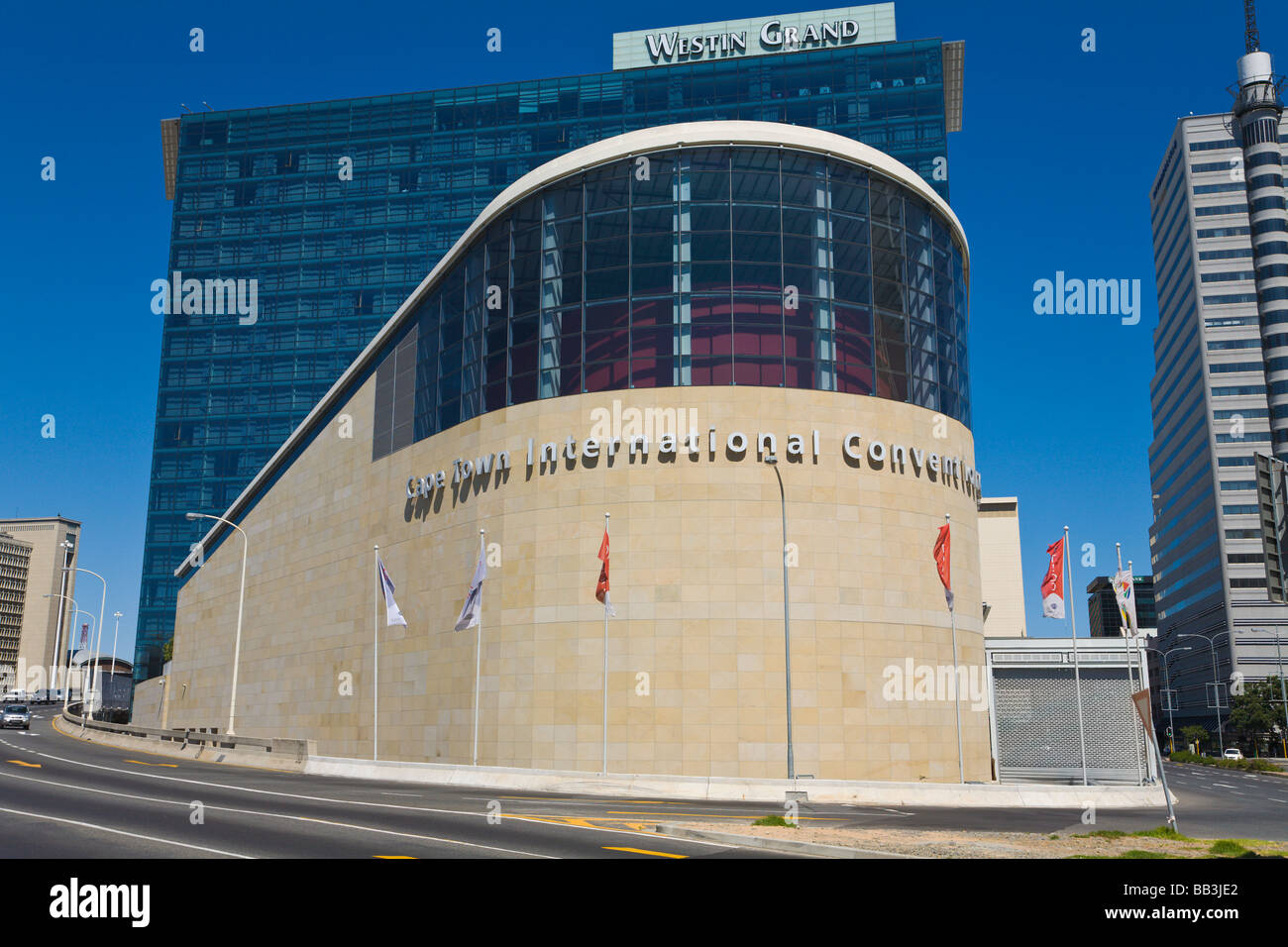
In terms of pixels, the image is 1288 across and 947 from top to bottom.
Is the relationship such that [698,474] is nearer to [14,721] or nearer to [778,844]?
[778,844]

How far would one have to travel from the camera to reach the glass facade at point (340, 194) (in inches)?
3831

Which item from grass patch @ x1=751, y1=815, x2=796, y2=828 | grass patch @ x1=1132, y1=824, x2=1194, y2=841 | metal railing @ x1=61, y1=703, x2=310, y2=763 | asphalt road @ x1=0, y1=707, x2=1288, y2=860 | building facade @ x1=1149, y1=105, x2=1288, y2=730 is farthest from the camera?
building facade @ x1=1149, y1=105, x2=1288, y2=730

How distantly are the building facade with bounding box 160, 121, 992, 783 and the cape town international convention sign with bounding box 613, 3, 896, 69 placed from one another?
202ft

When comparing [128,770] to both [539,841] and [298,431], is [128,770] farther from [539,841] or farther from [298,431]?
[298,431]

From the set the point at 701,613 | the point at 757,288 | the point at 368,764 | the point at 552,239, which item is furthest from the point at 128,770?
the point at 757,288

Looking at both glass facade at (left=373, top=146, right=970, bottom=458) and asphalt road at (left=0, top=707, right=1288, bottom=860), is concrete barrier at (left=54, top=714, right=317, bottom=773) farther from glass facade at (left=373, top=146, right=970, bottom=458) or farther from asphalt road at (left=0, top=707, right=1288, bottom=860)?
glass facade at (left=373, top=146, right=970, bottom=458)

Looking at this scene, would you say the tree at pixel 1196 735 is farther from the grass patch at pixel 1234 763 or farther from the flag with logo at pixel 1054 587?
the flag with logo at pixel 1054 587

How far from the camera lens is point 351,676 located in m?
48.5

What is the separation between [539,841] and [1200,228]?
15647 centimetres

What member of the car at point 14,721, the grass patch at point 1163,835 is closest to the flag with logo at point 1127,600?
the grass patch at point 1163,835

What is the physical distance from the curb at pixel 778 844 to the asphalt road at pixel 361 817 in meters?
0.57

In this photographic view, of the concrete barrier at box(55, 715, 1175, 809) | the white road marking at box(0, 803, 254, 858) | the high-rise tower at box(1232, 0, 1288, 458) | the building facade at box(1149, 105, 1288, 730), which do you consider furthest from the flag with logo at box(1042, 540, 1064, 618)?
the high-rise tower at box(1232, 0, 1288, 458)

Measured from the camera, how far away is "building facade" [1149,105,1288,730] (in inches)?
5266
